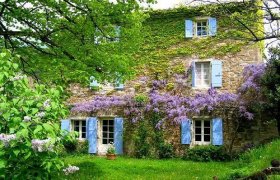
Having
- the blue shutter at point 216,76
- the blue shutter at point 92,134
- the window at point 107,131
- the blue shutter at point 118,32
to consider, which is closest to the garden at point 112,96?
the blue shutter at point 118,32

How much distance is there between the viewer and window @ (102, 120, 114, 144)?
21141mm

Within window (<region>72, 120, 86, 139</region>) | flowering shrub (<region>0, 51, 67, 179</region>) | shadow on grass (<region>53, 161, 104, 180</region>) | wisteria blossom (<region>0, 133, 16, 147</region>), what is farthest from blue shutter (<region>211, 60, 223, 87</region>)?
wisteria blossom (<region>0, 133, 16, 147</region>)

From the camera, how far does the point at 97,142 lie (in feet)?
68.4

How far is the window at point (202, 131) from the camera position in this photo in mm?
19469

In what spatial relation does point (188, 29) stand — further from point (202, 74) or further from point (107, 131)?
point (107, 131)

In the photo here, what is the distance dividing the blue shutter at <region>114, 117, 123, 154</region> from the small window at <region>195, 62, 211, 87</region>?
438 cm

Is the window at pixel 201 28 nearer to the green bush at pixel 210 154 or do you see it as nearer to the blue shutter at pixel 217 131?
the blue shutter at pixel 217 131

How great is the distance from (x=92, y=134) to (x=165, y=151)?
13.1ft

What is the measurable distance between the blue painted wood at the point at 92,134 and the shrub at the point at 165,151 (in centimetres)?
350

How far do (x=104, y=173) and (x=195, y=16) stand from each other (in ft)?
34.3

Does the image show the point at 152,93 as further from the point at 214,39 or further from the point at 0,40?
the point at 0,40

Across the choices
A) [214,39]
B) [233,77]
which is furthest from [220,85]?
[214,39]

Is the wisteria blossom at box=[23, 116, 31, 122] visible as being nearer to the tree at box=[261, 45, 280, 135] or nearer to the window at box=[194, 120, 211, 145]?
the tree at box=[261, 45, 280, 135]

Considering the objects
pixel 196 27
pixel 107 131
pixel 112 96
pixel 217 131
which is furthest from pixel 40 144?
pixel 196 27
